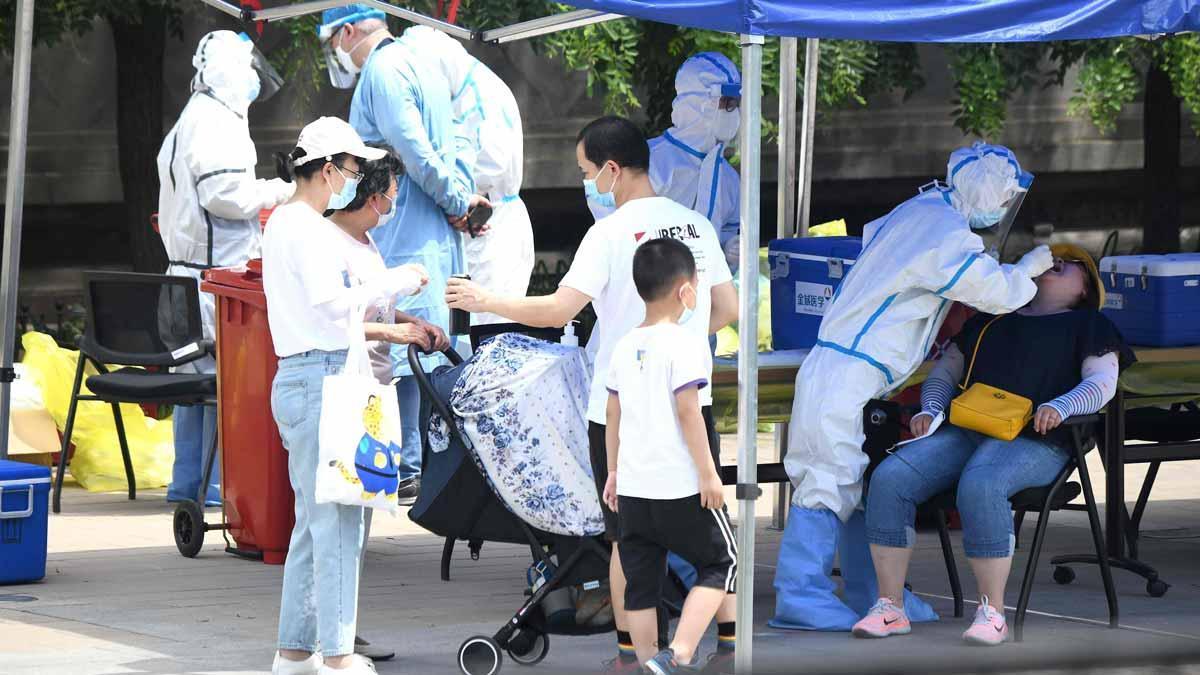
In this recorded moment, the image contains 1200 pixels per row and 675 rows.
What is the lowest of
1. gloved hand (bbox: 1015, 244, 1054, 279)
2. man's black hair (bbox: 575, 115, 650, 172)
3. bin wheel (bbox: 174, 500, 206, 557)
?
bin wheel (bbox: 174, 500, 206, 557)

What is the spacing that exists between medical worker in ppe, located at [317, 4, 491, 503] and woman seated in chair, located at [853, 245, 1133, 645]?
277 centimetres

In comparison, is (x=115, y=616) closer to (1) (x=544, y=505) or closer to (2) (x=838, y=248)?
(1) (x=544, y=505)

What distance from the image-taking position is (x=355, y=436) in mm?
4918

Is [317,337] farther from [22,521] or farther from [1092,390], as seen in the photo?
[1092,390]

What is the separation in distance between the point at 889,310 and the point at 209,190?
3818 millimetres

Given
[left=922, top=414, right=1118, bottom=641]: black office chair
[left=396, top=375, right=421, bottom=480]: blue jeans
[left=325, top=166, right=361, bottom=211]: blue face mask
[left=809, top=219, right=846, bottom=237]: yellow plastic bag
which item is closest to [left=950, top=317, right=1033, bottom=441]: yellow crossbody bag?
[left=922, top=414, right=1118, bottom=641]: black office chair

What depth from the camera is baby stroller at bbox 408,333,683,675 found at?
5.48m

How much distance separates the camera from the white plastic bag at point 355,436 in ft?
16.1

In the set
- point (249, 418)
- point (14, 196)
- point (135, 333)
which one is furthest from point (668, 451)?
point (135, 333)

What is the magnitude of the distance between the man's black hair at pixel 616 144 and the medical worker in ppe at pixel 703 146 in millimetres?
2036

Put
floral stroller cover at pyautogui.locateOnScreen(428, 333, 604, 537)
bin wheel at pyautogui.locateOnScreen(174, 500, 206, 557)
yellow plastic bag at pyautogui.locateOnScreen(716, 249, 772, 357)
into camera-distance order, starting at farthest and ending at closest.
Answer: yellow plastic bag at pyautogui.locateOnScreen(716, 249, 772, 357) → bin wheel at pyautogui.locateOnScreen(174, 500, 206, 557) → floral stroller cover at pyautogui.locateOnScreen(428, 333, 604, 537)

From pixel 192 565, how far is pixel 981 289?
335 cm

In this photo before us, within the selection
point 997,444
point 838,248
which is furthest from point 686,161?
point 997,444

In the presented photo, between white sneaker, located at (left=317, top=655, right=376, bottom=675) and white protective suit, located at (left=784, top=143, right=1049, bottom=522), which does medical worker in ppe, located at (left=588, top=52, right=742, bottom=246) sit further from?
white sneaker, located at (left=317, top=655, right=376, bottom=675)
